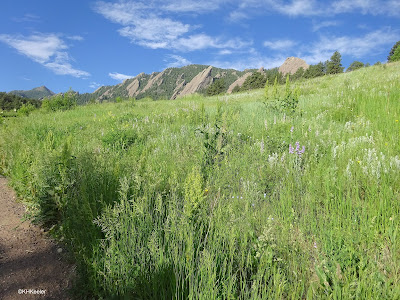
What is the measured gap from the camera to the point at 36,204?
11.4ft

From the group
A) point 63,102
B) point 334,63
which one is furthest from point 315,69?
point 63,102

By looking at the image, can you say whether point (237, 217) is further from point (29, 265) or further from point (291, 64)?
point (291, 64)

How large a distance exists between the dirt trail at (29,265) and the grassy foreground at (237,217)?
197mm

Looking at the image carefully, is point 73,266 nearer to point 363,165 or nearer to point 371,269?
point 371,269

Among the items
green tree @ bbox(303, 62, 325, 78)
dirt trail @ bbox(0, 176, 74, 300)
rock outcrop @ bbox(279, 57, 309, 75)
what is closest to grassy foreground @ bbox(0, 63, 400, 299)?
dirt trail @ bbox(0, 176, 74, 300)

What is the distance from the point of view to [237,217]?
7.48ft

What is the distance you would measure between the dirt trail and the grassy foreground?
0.65ft

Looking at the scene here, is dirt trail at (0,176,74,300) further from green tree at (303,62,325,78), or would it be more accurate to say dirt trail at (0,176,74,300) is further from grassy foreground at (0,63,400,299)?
green tree at (303,62,325,78)

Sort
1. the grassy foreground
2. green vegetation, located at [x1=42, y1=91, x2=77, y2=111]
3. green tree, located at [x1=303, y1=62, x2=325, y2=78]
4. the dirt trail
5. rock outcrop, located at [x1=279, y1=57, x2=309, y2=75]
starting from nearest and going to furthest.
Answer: the grassy foreground < the dirt trail < green vegetation, located at [x1=42, y1=91, x2=77, y2=111] < green tree, located at [x1=303, y1=62, x2=325, y2=78] < rock outcrop, located at [x1=279, y1=57, x2=309, y2=75]

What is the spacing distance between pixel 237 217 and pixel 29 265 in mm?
2391

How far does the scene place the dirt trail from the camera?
228 cm

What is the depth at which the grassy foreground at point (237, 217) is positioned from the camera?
1646 millimetres

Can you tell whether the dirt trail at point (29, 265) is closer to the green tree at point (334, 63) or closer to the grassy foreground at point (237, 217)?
the grassy foreground at point (237, 217)

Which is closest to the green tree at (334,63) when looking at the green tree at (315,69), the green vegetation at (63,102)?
the green tree at (315,69)
